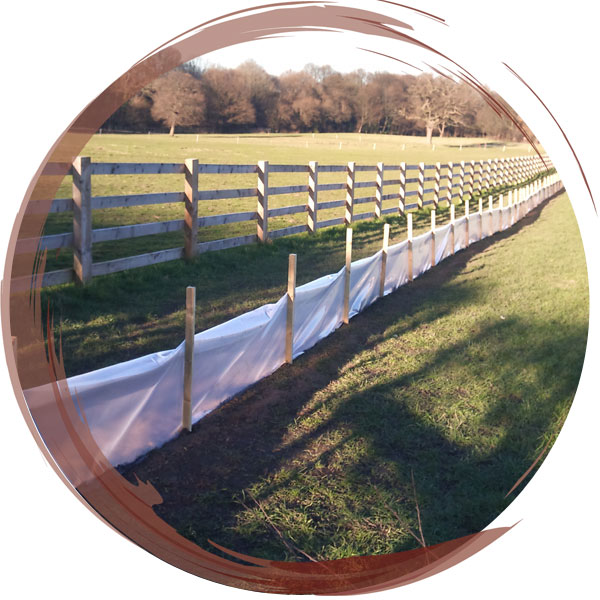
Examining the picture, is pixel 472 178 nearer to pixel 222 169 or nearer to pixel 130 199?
pixel 222 169

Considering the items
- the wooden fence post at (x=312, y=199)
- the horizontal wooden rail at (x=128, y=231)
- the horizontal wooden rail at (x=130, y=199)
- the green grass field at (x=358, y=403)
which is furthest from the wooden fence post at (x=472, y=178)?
the horizontal wooden rail at (x=128, y=231)

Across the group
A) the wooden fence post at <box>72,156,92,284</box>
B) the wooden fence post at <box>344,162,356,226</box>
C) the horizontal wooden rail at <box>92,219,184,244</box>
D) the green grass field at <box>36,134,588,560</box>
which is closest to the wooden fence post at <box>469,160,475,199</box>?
the wooden fence post at <box>344,162,356,226</box>

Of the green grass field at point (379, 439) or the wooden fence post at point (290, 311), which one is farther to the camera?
the wooden fence post at point (290, 311)

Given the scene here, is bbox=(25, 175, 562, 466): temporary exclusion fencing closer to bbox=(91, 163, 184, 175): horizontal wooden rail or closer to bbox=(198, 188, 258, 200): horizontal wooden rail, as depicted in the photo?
bbox=(198, 188, 258, 200): horizontal wooden rail

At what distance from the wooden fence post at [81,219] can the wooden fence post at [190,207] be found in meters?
1.81

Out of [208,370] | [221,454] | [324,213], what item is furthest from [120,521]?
[324,213]

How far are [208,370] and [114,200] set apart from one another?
12.4 feet

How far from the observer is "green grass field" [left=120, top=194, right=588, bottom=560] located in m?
3.21

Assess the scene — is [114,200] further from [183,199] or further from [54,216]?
[54,216]

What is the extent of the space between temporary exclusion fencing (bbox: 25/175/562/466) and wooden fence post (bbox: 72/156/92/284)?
8.75 ft

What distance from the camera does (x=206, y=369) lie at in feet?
13.5

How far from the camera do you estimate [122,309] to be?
Result: 6.32 meters

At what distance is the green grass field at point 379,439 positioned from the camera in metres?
3.21

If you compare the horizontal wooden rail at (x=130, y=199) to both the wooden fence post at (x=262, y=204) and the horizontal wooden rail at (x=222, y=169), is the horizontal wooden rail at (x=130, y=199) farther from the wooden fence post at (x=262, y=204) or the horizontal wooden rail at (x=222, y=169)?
the wooden fence post at (x=262, y=204)
